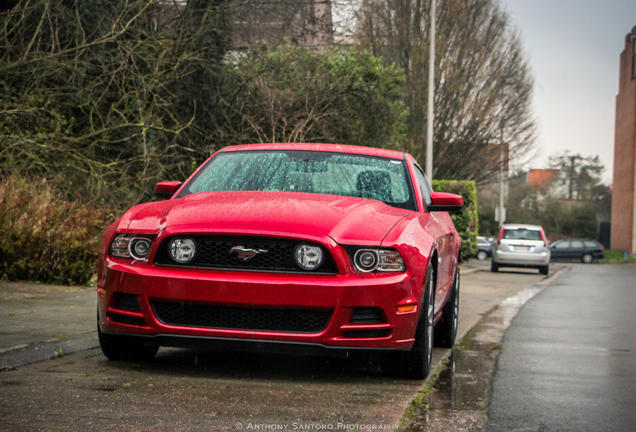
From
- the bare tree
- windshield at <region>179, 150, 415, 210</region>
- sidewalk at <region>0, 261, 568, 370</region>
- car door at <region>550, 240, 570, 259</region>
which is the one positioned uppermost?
the bare tree

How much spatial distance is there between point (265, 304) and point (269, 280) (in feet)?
0.43

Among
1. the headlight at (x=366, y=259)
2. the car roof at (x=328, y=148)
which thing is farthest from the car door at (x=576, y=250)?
the headlight at (x=366, y=259)

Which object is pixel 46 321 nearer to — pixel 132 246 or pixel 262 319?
pixel 132 246

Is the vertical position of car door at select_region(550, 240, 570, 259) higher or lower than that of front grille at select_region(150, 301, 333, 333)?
lower

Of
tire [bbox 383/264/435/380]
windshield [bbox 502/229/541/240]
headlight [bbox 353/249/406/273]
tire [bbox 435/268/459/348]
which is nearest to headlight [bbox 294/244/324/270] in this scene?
headlight [bbox 353/249/406/273]

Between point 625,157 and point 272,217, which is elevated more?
point 625,157

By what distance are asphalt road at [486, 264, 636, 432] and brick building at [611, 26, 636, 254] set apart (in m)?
46.1

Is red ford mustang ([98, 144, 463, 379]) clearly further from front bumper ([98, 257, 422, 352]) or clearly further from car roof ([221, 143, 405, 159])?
car roof ([221, 143, 405, 159])

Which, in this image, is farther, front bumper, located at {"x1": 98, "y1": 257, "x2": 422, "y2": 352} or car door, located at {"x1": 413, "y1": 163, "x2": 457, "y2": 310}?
car door, located at {"x1": 413, "y1": 163, "x2": 457, "y2": 310}

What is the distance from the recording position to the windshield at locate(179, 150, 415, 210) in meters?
5.85

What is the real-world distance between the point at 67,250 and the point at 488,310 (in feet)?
18.1

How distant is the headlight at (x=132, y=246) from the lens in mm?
4812

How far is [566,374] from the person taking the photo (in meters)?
5.91

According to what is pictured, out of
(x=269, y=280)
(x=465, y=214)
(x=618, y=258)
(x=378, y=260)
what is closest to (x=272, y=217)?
(x=269, y=280)
